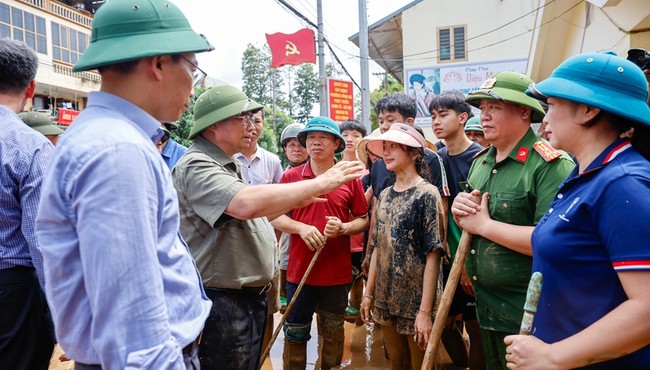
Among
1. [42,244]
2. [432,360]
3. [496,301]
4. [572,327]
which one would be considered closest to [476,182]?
[496,301]

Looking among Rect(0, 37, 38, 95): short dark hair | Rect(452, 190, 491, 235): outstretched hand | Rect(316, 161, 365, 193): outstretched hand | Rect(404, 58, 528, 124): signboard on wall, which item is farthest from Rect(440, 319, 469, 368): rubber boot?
Rect(404, 58, 528, 124): signboard on wall

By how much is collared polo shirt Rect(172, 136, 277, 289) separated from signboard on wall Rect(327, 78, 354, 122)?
1139 cm

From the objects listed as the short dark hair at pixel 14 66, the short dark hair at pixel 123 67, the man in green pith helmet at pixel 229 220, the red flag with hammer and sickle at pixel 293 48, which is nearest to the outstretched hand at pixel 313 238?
the man in green pith helmet at pixel 229 220

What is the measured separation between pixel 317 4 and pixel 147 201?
42.3ft

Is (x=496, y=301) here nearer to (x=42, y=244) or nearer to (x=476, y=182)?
(x=476, y=182)

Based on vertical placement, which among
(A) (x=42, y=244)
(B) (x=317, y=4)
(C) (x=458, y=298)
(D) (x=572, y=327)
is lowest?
(C) (x=458, y=298)

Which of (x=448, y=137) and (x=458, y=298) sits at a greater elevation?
(x=448, y=137)

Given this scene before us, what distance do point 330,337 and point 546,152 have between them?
2.33 meters

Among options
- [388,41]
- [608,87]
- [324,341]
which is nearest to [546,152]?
[608,87]

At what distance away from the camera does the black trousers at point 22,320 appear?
220 cm

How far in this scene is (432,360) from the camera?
8.29 ft

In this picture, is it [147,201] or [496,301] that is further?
[496,301]

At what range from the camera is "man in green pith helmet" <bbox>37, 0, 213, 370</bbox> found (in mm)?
1137

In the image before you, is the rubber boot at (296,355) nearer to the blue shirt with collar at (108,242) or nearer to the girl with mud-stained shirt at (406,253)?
the girl with mud-stained shirt at (406,253)
